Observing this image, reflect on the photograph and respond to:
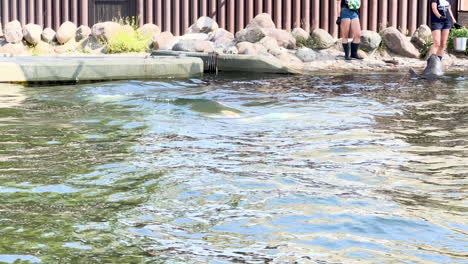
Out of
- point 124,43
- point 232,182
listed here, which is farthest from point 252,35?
point 232,182

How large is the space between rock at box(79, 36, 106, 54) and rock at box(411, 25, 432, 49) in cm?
723

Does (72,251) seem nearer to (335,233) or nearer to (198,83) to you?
Answer: (335,233)

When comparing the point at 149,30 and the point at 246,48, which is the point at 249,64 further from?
the point at 149,30

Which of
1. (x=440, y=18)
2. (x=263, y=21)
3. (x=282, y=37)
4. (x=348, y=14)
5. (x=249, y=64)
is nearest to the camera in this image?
(x=440, y=18)

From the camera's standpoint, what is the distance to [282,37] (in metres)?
18.1

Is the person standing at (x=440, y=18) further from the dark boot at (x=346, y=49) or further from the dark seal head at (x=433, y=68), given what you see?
the dark boot at (x=346, y=49)

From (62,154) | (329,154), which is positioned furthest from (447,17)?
(62,154)

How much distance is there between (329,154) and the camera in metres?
6.78

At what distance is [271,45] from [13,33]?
5826mm

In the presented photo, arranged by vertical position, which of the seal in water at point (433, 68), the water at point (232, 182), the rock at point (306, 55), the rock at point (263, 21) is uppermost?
the rock at point (263, 21)

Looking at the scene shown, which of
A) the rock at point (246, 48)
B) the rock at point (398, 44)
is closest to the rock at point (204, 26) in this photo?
the rock at point (246, 48)

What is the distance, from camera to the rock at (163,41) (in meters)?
18.0

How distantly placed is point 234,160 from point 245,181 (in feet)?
2.74

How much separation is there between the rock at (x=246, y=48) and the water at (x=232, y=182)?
6600mm
